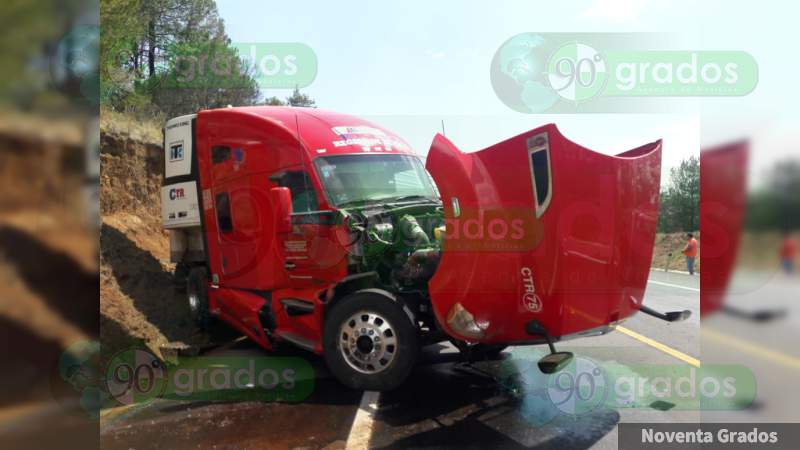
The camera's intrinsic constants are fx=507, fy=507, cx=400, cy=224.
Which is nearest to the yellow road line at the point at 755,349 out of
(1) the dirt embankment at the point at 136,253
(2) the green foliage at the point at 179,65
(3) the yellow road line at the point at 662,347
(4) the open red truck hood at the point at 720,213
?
(4) the open red truck hood at the point at 720,213

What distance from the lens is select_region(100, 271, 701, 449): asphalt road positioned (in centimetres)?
380

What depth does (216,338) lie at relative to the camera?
7.07 meters

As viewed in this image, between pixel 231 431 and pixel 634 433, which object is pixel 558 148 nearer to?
pixel 634 433

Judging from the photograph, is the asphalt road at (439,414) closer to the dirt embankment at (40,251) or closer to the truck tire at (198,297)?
the truck tire at (198,297)

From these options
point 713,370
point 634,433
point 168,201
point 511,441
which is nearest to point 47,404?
point 511,441

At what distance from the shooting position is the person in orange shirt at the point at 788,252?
2.78 metres

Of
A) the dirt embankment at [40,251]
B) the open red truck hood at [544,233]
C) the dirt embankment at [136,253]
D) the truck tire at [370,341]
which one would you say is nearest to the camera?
the dirt embankment at [40,251]

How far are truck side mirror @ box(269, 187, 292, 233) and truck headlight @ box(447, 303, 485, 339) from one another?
6.57 feet

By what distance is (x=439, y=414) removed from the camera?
166 inches

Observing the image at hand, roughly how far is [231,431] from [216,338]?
3.26 metres

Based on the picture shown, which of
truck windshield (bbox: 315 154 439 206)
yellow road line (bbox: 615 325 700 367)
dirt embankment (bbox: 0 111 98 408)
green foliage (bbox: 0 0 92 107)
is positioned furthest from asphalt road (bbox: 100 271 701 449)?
green foliage (bbox: 0 0 92 107)

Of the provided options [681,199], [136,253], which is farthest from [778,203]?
[136,253]

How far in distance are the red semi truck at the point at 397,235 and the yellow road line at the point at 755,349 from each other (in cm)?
66

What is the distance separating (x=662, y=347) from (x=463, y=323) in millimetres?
3499
